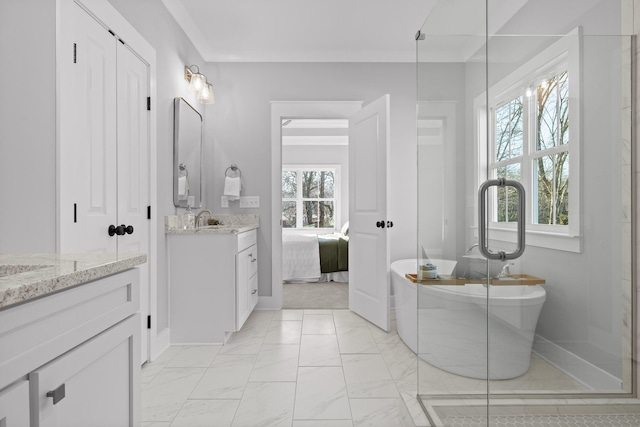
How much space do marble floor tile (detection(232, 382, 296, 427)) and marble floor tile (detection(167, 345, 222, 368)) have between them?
51cm

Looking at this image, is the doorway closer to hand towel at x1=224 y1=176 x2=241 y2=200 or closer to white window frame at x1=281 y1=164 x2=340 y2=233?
white window frame at x1=281 y1=164 x2=340 y2=233

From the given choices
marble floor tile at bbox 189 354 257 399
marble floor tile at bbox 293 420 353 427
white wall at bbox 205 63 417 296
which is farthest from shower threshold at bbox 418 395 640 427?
white wall at bbox 205 63 417 296

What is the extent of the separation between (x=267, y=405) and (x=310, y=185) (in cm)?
604

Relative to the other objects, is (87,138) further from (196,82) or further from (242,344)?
(242,344)

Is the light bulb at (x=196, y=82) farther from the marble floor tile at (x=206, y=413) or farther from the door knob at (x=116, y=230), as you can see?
the marble floor tile at (x=206, y=413)

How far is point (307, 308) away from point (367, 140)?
1.82 meters

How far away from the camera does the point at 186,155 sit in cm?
312

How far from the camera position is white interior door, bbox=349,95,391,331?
3111 mm

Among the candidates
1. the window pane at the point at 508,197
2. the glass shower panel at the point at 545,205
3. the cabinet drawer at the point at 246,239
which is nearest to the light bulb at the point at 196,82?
the cabinet drawer at the point at 246,239

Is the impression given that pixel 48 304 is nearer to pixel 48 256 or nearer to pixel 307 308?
pixel 48 256

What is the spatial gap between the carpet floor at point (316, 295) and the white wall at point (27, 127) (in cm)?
267

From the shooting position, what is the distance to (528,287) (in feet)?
4.25

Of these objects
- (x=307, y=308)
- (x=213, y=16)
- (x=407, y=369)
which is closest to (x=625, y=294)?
(x=407, y=369)

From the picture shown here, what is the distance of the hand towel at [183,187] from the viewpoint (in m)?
2.97
